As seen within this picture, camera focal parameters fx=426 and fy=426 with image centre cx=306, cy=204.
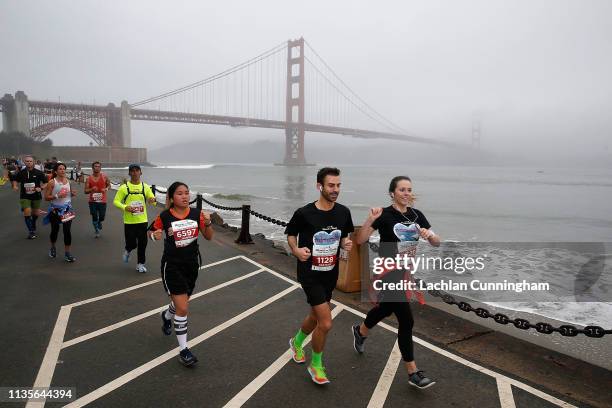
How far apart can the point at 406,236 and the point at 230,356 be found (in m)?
2.09

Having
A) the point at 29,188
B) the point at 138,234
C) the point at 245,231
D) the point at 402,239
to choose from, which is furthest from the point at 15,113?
the point at 402,239

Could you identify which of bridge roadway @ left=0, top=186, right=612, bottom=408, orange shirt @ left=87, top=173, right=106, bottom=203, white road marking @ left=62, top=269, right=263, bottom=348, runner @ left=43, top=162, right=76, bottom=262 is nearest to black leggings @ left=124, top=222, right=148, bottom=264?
bridge roadway @ left=0, top=186, right=612, bottom=408

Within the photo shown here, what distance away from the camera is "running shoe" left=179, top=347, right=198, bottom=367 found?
395cm

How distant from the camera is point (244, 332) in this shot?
4.82m

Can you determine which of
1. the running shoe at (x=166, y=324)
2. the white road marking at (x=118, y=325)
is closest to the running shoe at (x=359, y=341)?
the running shoe at (x=166, y=324)

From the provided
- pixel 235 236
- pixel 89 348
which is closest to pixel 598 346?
pixel 89 348

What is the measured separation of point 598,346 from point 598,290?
19.3ft

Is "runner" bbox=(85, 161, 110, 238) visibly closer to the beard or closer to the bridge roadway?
the bridge roadway

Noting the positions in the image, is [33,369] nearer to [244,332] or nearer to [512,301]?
[244,332]

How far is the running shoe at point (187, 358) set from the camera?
395 centimetres

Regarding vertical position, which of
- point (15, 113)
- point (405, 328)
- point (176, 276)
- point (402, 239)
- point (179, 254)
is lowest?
point (405, 328)

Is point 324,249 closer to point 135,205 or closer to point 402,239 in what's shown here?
point 402,239

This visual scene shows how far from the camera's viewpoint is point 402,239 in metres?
3.69

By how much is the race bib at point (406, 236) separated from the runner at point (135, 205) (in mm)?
4446
